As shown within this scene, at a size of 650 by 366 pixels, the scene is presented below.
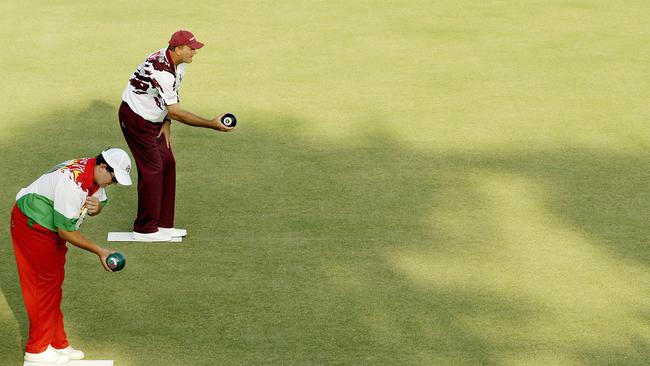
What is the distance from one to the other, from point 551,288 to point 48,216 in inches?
158

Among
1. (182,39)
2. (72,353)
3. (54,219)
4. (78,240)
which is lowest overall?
(72,353)

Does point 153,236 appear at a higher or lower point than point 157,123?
lower

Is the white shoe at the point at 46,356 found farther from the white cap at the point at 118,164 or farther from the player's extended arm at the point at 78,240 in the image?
the white cap at the point at 118,164

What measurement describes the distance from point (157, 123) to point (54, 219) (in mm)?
2377

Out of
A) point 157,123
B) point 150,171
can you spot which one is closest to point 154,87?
point 157,123

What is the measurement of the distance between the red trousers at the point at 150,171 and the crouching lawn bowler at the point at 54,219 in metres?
1.94

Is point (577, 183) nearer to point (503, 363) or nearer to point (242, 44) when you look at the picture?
point (503, 363)

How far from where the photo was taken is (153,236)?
9.55 meters

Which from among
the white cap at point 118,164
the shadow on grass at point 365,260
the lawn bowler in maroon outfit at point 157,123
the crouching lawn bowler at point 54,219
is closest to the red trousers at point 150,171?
the lawn bowler in maroon outfit at point 157,123

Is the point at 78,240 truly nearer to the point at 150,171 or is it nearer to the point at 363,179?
the point at 150,171

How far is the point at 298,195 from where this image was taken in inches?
417

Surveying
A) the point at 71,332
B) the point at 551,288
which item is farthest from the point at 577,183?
the point at 71,332

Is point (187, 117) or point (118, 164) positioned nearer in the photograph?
point (118, 164)

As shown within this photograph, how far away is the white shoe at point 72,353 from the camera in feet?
24.8
